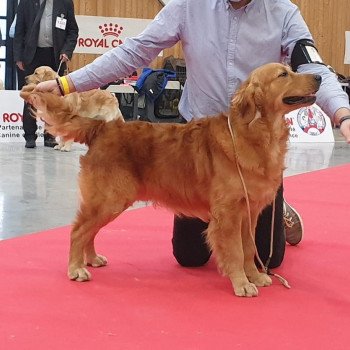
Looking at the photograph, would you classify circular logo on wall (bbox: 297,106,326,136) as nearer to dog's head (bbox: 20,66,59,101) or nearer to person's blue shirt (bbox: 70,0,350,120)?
dog's head (bbox: 20,66,59,101)

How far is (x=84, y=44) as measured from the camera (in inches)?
478

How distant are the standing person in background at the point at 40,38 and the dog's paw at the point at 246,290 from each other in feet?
20.8

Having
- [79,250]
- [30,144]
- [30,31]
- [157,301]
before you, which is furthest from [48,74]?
[157,301]

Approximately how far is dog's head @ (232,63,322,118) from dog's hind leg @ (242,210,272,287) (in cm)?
48

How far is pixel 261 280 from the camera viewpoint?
2.86 meters

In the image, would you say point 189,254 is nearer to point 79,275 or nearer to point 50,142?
point 79,275

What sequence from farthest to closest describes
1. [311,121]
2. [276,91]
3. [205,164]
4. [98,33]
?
[98,33] → [311,121] → [205,164] → [276,91]

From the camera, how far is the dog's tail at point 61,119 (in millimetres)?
2816

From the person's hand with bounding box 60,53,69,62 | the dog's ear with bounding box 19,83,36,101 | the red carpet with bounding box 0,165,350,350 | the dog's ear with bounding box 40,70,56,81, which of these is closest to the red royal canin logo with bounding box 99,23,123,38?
the person's hand with bounding box 60,53,69,62

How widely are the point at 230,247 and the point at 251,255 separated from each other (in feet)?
0.87

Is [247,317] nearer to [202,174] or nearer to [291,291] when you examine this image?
[291,291]

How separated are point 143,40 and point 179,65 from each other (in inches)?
365

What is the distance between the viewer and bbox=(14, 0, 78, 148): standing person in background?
8.50 meters

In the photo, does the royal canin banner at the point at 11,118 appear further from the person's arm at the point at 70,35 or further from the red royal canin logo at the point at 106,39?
the red royal canin logo at the point at 106,39
